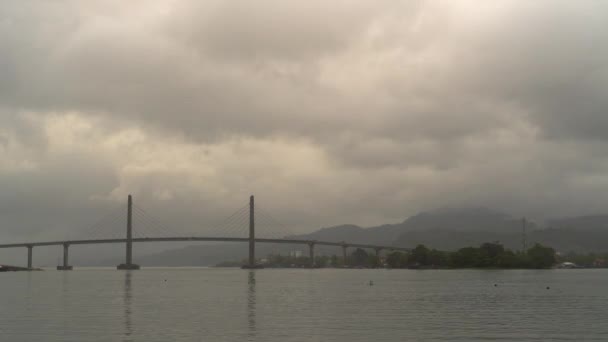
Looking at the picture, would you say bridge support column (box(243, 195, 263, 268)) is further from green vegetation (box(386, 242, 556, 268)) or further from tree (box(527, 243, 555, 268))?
tree (box(527, 243, 555, 268))

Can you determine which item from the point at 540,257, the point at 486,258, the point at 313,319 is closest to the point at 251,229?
the point at 486,258

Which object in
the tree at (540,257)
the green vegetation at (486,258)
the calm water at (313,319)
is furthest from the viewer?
the tree at (540,257)

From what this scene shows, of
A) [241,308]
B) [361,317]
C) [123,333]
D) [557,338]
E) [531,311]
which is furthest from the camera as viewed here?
[241,308]

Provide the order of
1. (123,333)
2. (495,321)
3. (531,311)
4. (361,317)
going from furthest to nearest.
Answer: (531,311) < (361,317) < (495,321) < (123,333)

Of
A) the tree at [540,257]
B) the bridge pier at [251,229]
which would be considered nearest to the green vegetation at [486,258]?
the tree at [540,257]

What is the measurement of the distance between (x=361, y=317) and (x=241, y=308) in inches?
363

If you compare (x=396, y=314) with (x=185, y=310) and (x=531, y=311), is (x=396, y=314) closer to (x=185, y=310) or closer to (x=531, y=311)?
(x=531, y=311)

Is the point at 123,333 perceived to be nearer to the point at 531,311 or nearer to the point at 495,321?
the point at 495,321

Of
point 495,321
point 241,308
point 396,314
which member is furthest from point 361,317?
Result: point 241,308

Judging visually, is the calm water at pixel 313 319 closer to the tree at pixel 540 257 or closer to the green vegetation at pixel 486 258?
the green vegetation at pixel 486 258

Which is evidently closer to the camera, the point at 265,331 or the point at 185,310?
the point at 265,331

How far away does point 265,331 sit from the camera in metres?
Answer: 29.3

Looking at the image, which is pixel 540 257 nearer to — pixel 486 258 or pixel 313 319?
pixel 486 258

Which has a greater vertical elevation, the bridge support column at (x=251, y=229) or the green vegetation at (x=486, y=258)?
the bridge support column at (x=251, y=229)
